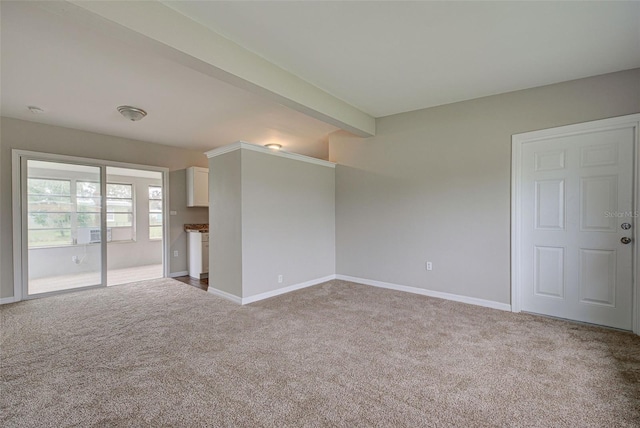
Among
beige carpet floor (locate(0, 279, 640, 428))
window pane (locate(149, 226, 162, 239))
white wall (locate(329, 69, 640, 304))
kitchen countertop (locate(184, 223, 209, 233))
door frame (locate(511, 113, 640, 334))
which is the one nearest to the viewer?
beige carpet floor (locate(0, 279, 640, 428))

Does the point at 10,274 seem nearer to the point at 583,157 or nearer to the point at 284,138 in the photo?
the point at 284,138

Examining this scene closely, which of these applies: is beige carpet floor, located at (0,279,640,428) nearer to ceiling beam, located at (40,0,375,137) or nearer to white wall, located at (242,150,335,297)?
white wall, located at (242,150,335,297)

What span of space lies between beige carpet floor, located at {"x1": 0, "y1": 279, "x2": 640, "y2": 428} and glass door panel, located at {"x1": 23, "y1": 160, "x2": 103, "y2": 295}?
0.99 metres

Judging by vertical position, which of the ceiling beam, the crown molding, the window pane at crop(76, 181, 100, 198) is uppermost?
the ceiling beam

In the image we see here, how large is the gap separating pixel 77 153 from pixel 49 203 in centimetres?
87

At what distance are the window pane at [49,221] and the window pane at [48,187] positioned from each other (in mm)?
Answer: 335

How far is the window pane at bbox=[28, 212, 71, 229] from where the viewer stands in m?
4.23

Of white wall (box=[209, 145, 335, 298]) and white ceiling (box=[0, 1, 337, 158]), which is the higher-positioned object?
white ceiling (box=[0, 1, 337, 158])

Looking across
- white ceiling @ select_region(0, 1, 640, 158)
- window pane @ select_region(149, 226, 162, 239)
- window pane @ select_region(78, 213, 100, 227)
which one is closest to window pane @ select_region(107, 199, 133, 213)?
window pane @ select_region(149, 226, 162, 239)

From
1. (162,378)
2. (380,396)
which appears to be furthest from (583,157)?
(162,378)

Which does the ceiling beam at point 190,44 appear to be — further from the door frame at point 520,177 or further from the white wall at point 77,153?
the white wall at point 77,153

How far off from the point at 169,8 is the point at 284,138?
3.45 meters

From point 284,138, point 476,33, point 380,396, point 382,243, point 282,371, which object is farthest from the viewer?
point 284,138

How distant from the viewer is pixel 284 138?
5461 millimetres
